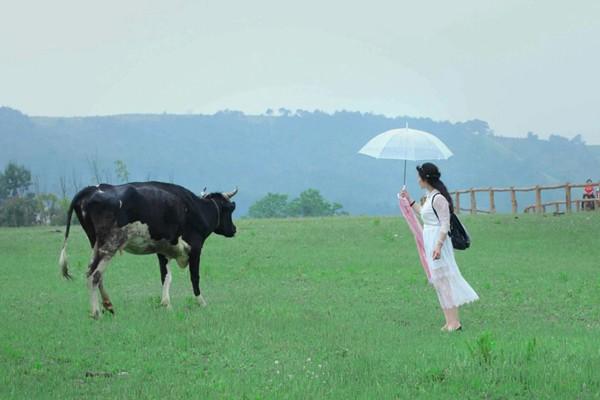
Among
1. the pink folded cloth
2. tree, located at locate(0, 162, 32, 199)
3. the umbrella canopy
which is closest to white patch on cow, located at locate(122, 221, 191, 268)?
the umbrella canopy

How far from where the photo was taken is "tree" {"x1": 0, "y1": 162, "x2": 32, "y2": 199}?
11081 centimetres

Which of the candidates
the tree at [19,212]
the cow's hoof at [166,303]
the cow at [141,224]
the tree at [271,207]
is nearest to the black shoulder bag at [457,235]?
the cow at [141,224]

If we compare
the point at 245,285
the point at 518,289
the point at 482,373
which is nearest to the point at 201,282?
the point at 245,285

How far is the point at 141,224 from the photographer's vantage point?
13586 mm

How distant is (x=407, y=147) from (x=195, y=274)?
365 cm

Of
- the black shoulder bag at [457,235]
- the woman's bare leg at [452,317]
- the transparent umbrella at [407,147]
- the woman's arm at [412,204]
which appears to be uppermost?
the transparent umbrella at [407,147]

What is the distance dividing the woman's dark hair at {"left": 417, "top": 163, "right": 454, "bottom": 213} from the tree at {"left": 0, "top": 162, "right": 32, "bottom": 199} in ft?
337

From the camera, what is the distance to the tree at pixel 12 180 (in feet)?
364

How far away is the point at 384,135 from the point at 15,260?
15002 mm

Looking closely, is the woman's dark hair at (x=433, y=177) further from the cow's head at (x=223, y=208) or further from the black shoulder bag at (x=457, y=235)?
the cow's head at (x=223, y=208)

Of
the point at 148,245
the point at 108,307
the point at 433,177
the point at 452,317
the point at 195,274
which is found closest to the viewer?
the point at 433,177

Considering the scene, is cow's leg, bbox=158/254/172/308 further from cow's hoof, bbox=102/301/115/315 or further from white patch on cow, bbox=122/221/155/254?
cow's hoof, bbox=102/301/115/315

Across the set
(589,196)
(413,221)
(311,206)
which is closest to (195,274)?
(413,221)

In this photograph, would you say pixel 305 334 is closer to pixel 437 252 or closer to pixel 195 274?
pixel 437 252
